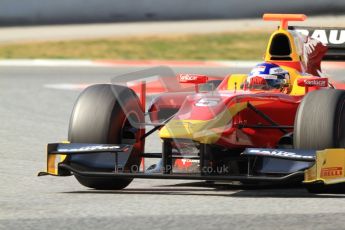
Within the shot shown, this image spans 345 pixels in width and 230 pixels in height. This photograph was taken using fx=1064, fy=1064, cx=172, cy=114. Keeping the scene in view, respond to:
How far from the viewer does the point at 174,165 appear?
28.4 feet

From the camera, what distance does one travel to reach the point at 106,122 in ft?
28.9

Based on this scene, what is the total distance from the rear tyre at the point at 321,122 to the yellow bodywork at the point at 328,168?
0.09 m

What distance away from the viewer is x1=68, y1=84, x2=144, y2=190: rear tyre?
8.79m

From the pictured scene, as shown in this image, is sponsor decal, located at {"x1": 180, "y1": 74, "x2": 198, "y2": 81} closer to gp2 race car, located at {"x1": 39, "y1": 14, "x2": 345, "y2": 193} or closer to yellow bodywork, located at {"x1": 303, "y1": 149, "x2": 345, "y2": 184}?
gp2 race car, located at {"x1": 39, "y1": 14, "x2": 345, "y2": 193}

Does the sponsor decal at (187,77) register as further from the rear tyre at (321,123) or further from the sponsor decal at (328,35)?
the sponsor decal at (328,35)

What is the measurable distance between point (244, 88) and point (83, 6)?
2087cm

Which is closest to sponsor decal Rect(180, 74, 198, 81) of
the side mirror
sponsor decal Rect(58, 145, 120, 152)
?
the side mirror

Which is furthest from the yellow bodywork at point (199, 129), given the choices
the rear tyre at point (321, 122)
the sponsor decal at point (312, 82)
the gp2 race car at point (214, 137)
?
the sponsor decal at point (312, 82)

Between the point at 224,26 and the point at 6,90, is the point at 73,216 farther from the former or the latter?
the point at 224,26

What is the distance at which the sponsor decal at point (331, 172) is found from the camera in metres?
8.10

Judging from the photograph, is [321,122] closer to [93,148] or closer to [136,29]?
[93,148]

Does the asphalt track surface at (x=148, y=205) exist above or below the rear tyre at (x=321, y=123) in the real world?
below

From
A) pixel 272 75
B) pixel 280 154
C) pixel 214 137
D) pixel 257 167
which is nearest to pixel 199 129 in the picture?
pixel 214 137

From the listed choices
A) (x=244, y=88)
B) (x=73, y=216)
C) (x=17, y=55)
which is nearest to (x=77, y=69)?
(x=17, y=55)
